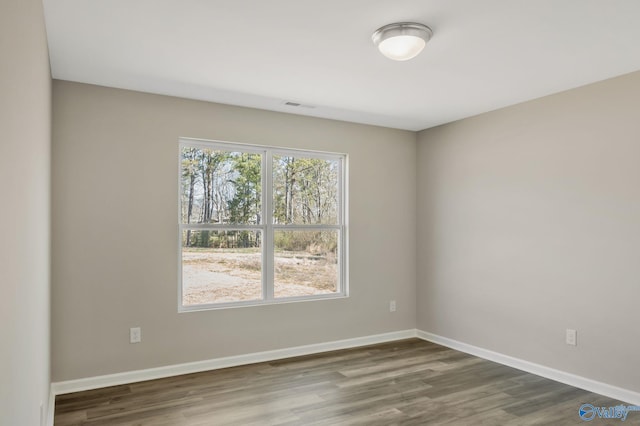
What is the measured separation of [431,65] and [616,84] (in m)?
1.47

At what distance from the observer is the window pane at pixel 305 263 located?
4.52 meters

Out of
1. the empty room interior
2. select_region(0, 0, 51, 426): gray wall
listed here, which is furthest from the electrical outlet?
select_region(0, 0, 51, 426): gray wall

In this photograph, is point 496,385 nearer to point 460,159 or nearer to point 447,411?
point 447,411

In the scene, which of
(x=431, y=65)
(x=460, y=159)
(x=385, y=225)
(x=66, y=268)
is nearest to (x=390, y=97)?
(x=431, y=65)

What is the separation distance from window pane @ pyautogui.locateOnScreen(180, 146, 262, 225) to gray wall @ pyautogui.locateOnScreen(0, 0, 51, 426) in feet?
5.97

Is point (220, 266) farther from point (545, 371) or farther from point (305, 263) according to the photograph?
point (545, 371)

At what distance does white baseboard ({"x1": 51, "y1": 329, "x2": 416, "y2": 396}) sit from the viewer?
3.51m

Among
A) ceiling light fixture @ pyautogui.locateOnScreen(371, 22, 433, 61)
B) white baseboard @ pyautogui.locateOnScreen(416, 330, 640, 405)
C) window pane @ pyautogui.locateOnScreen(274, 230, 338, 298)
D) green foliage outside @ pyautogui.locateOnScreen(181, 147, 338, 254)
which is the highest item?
ceiling light fixture @ pyautogui.locateOnScreen(371, 22, 433, 61)

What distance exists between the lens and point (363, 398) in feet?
11.1

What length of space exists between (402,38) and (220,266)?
8.51 ft

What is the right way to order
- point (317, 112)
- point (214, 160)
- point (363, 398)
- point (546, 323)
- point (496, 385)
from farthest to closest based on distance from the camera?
point (317, 112), point (214, 160), point (546, 323), point (496, 385), point (363, 398)

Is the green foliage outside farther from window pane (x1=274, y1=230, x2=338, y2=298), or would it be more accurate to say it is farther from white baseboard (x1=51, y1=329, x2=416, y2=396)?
white baseboard (x1=51, y1=329, x2=416, y2=396)
